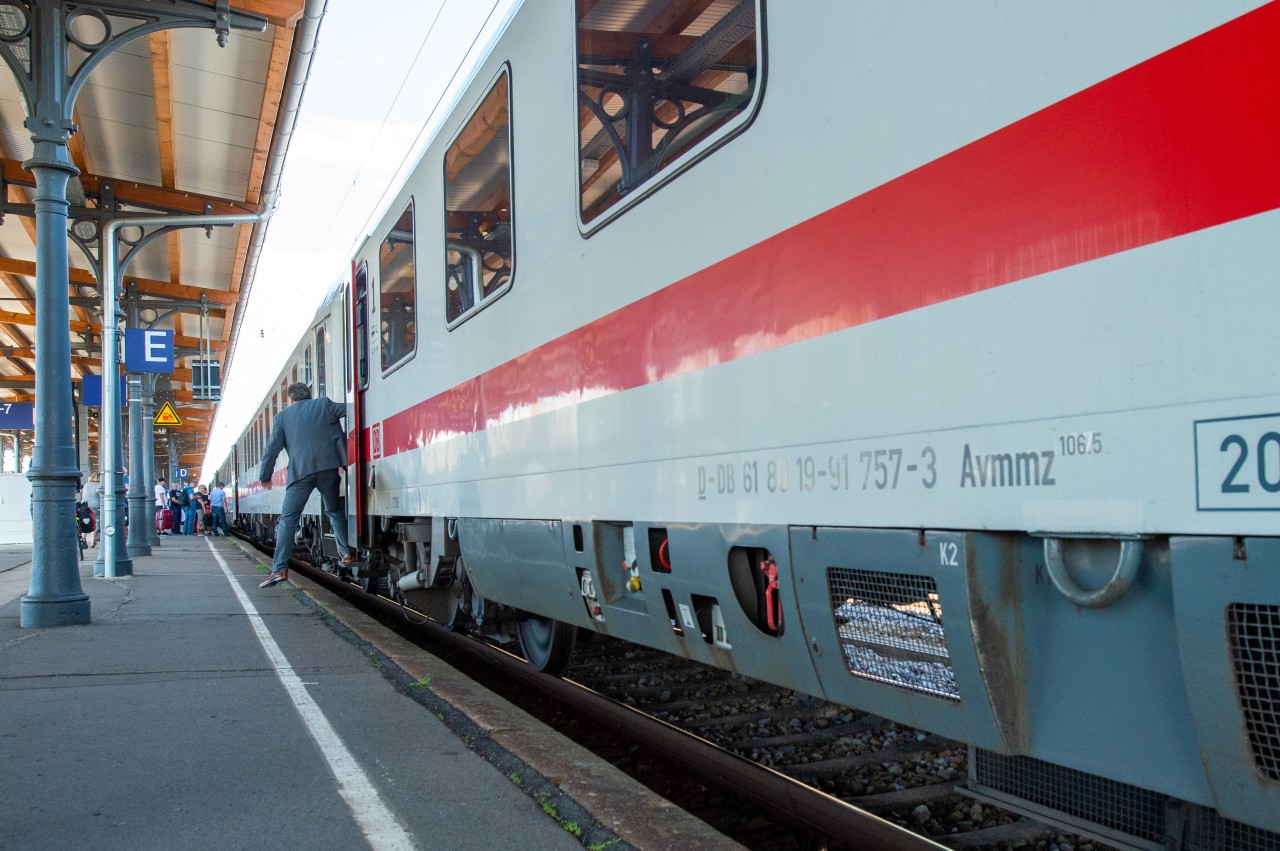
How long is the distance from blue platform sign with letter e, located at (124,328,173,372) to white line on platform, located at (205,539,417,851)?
1131cm

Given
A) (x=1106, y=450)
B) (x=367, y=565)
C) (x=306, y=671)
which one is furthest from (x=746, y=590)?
(x=367, y=565)

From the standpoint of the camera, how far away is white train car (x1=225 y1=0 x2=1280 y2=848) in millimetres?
1748

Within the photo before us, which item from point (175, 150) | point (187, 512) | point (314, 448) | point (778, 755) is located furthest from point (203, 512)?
point (778, 755)

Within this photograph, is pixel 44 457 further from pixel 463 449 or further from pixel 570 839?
pixel 570 839

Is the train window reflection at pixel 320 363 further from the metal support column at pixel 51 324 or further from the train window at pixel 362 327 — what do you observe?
the metal support column at pixel 51 324

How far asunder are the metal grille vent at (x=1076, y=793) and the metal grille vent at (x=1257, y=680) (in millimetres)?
610

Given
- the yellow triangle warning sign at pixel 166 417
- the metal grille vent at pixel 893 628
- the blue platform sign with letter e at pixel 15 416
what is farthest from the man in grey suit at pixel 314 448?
the blue platform sign with letter e at pixel 15 416

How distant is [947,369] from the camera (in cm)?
224

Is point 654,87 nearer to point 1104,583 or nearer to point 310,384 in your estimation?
point 1104,583

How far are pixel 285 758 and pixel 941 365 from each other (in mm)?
2793

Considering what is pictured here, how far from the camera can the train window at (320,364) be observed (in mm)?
10572

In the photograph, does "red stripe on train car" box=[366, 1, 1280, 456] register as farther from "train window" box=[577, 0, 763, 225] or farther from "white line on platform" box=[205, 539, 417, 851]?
"white line on platform" box=[205, 539, 417, 851]

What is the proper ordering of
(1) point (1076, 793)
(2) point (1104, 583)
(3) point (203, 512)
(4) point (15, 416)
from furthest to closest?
(3) point (203, 512), (4) point (15, 416), (1) point (1076, 793), (2) point (1104, 583)

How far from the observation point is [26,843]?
292 cm
